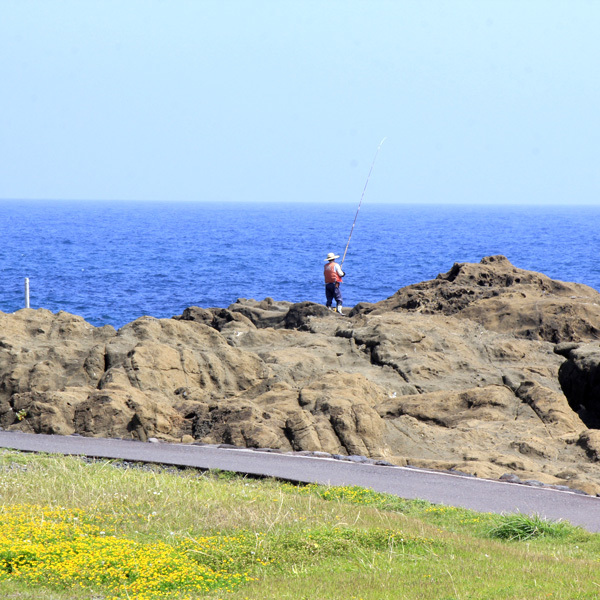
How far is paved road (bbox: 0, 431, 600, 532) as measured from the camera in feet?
38.4

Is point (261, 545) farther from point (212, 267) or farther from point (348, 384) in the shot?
point (212, 267)

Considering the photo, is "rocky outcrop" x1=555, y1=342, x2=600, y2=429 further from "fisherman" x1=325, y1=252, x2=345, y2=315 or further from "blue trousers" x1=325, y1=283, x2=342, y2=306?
"blue trousers" x1=325, y1=283, x2=342, y2=306

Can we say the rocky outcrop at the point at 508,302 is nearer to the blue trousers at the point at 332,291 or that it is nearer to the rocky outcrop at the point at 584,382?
the blue trousers at the point at 332,291

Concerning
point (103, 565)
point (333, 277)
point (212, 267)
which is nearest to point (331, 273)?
point (333, 277)

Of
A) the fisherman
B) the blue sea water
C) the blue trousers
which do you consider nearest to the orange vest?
the fisherman

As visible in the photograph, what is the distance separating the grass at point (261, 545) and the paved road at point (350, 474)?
74 cm

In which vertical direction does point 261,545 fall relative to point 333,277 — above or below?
below

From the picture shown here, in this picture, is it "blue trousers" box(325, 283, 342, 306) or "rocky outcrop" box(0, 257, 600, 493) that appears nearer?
"rocky outcrop" box(0, 257, 600, 493)

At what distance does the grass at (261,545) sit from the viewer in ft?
26.3

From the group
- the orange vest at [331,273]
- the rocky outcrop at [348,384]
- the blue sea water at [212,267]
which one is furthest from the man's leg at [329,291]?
the blue sea water at [212,267]

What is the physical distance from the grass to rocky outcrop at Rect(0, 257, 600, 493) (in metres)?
3.30

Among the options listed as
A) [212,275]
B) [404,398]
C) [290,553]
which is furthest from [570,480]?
[212,275]

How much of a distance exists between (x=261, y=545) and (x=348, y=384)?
885cm

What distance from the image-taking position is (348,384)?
1798 cm
